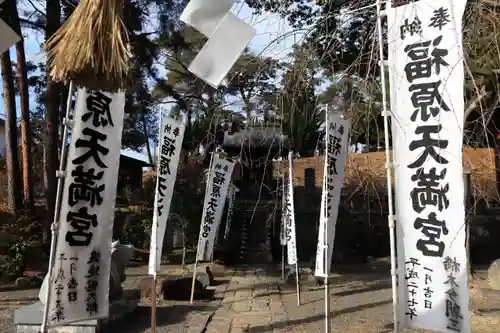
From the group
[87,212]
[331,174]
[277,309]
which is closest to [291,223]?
[277,309]

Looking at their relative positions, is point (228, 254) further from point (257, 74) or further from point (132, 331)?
point (257, 74)

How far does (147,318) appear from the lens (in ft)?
25.4

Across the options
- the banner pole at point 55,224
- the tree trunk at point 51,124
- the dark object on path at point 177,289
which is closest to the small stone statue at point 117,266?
the dark object on path at point 177,289

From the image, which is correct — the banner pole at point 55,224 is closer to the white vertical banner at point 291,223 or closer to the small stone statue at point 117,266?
the small stone statue at point 117,266

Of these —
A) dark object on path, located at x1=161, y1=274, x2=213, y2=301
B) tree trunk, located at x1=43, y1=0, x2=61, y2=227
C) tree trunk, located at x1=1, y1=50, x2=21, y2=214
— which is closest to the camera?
dark object on path, located at x1=161, y1=274, x2=213, y2=301

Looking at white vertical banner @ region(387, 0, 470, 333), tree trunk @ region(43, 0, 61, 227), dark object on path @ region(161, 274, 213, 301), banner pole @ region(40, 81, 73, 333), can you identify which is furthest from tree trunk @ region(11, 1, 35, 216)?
white vertical banner @ region(387, 0, 470, 333)

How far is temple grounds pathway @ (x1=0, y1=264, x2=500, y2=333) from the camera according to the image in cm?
707

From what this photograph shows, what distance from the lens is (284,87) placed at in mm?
5051

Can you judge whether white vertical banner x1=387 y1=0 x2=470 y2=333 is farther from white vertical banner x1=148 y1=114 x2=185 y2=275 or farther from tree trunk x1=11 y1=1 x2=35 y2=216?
tree trunk x1=11 y1=1 x2=35 y2=216

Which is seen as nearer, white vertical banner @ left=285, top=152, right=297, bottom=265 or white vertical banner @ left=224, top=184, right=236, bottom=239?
white vertical banner @ left=285, top=152, right=297, bottom=265

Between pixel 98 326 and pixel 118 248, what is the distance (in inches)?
61.1

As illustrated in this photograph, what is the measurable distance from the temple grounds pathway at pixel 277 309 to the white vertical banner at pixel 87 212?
247 centimetres

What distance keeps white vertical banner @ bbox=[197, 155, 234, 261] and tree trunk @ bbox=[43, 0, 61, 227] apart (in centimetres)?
445

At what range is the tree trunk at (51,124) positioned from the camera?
12.3 m
